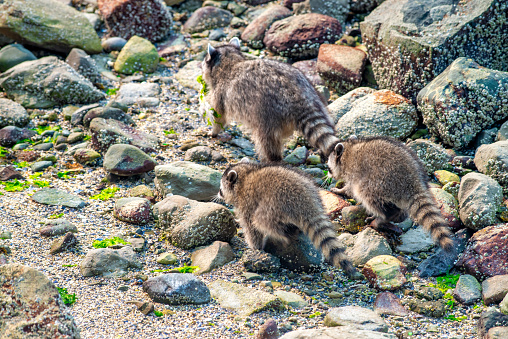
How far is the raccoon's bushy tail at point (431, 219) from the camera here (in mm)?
4852

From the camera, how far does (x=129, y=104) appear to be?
807cm

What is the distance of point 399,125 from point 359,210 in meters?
1.72

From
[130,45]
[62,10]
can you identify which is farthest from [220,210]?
[62,10]

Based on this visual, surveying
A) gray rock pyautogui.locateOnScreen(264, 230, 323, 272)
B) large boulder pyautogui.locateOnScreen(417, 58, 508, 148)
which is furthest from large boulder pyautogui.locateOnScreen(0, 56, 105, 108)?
large boulder pyautogui.locateOnScreen(417, 58, 508, 148)

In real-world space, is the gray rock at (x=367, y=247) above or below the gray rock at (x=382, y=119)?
below

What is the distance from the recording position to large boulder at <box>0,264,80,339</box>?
363 cm

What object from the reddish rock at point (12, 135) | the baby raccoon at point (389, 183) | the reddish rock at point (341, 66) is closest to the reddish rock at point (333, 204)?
the baby raccoon at point (389, 183)

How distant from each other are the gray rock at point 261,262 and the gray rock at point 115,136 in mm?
2616

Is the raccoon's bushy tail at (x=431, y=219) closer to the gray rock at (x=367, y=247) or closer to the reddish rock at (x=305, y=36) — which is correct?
the gray rock at (x=367, y=247)

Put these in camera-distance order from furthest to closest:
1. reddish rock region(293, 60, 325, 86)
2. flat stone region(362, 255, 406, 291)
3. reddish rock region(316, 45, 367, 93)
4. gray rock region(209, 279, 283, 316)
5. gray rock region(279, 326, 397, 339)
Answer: reddish rock region(293, 60, 325, 86) → reddish rock region(316, 45, 367, 93) → flat stone region(362, 255, 406, 291) → gray rock region(209, 279, 283, 316) → gray rock region(279, 326, 397, 339)

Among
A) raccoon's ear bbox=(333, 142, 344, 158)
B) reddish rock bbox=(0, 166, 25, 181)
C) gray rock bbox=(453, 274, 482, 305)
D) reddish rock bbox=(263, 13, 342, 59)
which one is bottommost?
gray rock bbox=(453, 274, 482, 305)

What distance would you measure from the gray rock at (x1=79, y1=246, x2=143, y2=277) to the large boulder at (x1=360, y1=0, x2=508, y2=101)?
183 inches

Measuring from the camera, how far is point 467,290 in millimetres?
4715

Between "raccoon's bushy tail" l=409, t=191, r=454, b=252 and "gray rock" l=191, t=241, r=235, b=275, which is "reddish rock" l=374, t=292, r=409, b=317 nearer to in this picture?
"raccoon's bushy tail" l=409, t=191, r=454, b=252
